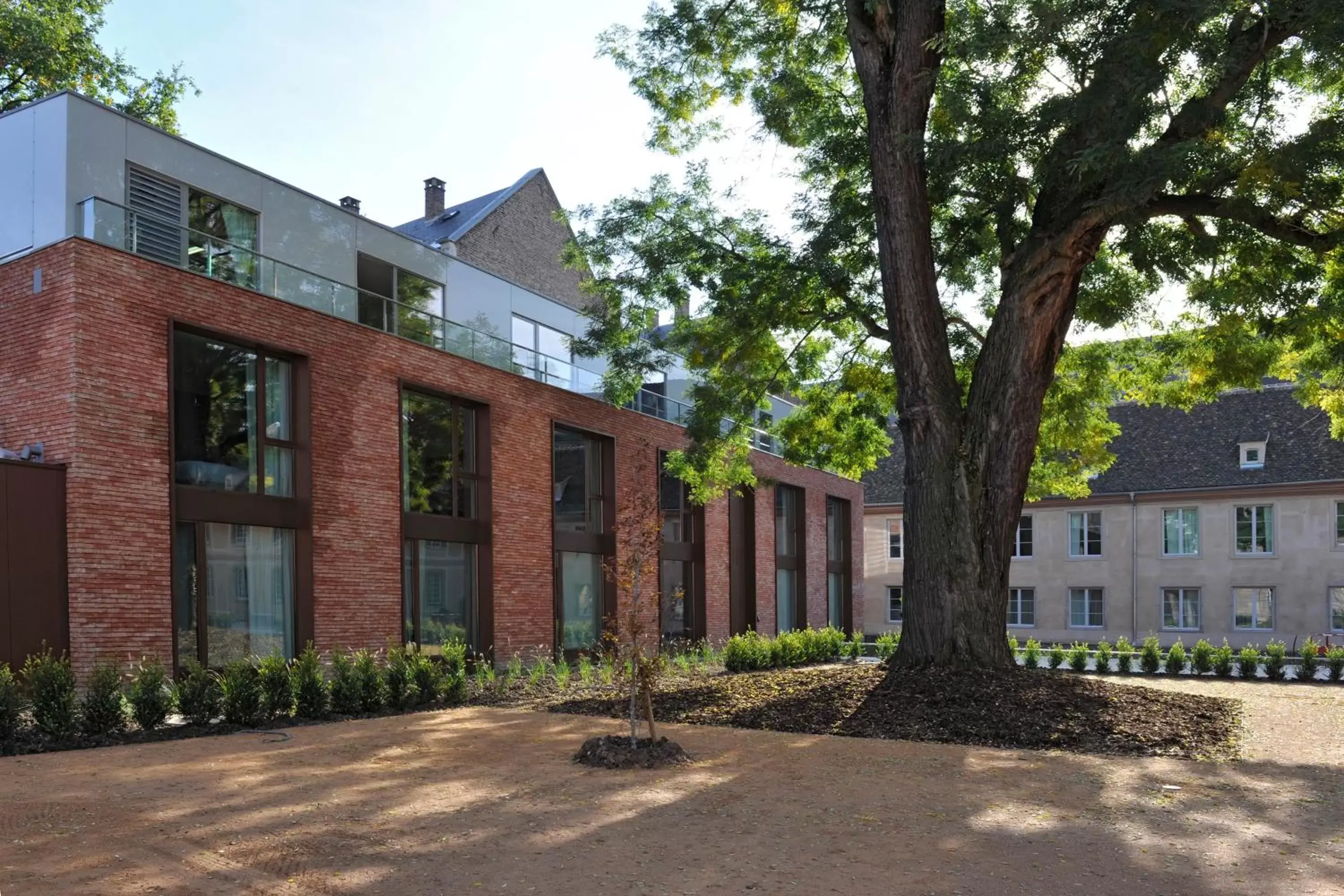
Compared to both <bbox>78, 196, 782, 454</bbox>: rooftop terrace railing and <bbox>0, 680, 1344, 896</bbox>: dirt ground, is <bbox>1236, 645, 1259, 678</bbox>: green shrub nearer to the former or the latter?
<bbox>0, 680, 1344, 896</bbox>: dirt ground

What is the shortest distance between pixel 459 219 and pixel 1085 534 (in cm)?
2412

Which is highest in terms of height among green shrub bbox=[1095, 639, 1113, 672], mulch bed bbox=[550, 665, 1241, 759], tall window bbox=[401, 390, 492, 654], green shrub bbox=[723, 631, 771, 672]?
tall window bbox=[401, 390, 492, 654]

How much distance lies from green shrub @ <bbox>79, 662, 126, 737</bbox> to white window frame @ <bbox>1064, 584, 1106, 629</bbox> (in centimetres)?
3325

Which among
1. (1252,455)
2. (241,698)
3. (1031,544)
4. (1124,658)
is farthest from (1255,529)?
(241,698)

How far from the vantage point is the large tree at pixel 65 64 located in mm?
22141

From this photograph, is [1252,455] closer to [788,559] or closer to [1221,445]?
[1221,445]

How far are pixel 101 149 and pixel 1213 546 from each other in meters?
33.6

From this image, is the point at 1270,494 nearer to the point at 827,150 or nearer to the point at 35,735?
the point at 827,150

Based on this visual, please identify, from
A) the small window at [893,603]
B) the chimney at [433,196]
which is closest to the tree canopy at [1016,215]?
the chimney at [433,196]

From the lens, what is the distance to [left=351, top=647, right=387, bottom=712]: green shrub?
12.7 m

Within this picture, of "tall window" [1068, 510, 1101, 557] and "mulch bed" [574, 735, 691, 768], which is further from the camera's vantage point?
"tall window" [1068, 510, 1101, 557]

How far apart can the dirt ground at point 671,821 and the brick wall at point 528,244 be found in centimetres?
1838

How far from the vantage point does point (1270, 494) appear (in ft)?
112

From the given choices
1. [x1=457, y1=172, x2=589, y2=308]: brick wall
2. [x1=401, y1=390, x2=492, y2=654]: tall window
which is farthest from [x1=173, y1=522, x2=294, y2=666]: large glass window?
[x1=457, y1=172, x2=589, y2=308]: brick wall
